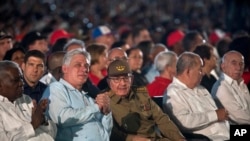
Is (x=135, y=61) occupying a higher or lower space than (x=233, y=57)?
lower

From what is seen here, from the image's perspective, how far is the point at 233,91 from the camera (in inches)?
474

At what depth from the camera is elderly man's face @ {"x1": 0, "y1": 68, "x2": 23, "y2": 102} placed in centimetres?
939

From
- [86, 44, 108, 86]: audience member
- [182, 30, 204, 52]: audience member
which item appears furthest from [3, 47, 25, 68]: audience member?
[182, 30, 204, 52]: audience member

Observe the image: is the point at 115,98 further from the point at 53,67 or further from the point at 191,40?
the point at 191,40

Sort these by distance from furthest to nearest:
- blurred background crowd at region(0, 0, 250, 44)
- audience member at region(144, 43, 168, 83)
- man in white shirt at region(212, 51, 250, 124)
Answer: blurred background crowd at region(0, 0, 250, 44)
audience member at region(144, 43, 168, 83)
man in white shirt at region(212, 51, 250, 124)

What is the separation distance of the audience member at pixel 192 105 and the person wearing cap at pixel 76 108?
1.22 m

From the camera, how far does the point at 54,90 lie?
33.1ft

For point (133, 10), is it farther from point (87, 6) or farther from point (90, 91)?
point (90, 91)

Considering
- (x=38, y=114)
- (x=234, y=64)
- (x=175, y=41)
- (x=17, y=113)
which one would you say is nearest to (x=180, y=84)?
(x=234, y=64)

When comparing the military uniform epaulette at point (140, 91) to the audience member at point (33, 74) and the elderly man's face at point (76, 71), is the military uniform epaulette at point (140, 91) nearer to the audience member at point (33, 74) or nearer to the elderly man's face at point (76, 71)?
the elderly man's face at point (76, 71)

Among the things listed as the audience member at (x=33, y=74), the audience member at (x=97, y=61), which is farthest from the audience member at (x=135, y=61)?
the audience member at (x=33, y=74)

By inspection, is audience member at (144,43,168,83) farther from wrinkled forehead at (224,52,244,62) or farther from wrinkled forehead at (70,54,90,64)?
wrinkled forehead at (70,54,90,64)

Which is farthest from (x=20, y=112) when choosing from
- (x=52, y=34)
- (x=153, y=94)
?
(x=52, y=34)

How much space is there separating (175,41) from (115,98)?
8.21 meters
